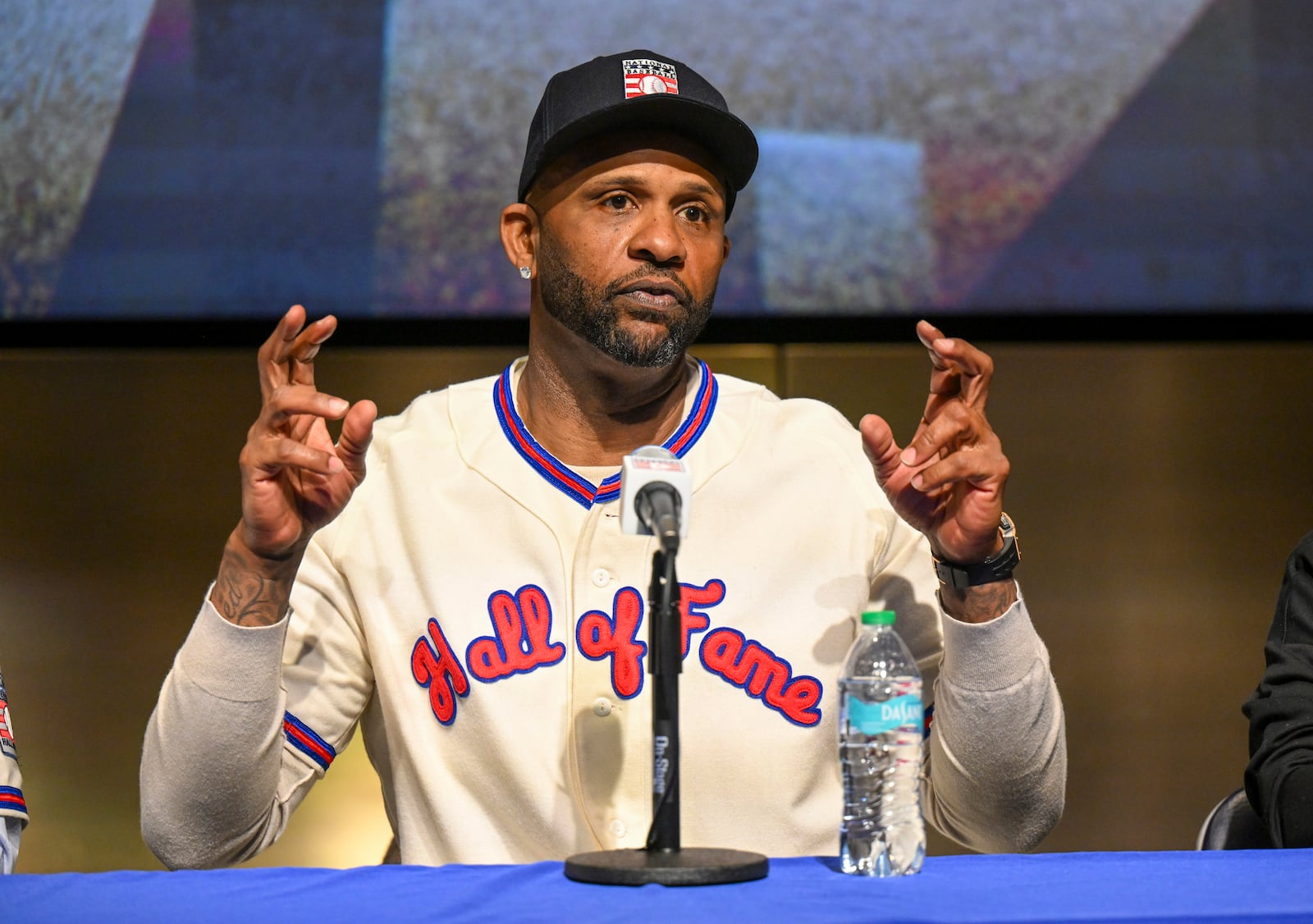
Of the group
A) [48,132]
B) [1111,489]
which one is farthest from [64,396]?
[1111,489]

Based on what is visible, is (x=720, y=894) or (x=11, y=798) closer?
(x=720, y=894)

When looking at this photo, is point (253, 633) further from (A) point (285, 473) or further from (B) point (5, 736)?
(B) point (5, 736)

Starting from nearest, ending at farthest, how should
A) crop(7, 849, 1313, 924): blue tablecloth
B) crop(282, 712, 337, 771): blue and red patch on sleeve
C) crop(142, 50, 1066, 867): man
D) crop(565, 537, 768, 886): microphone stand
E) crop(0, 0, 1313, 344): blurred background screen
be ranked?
crop(7, 849, 1313, 924): blue tablecloth, crop(565, 537, 768, 886): microphone stand, crop(142, 50, 1066, 867): man, crop(282, 712, 337, 771): blue and red patch on sleeve, crop(0, 0, 1313, 344): blurred background screen

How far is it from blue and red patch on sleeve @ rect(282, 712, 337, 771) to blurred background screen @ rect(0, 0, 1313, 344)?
1.22m

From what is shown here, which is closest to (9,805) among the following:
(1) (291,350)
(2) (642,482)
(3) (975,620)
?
(1) (291,350)

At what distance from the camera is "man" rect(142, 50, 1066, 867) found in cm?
143

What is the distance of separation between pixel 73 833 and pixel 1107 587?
2.20 m

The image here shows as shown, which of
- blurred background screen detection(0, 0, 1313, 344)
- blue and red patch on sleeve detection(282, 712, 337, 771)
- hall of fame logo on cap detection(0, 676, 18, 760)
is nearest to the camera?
hall of fame logo on cap detection(0, 676, 18, 760)

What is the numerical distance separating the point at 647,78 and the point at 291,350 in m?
0.63

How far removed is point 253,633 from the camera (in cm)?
143

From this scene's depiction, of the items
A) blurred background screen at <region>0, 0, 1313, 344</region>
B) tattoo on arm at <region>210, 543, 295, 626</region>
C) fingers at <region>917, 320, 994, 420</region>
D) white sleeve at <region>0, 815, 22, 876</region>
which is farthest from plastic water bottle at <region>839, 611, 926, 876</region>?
blurred background screen at <region>0, 0, 1313, 344</region>

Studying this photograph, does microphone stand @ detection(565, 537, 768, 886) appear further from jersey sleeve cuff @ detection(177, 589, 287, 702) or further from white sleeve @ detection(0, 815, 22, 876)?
white sleeve @ detection(0, 815, 22, 876)

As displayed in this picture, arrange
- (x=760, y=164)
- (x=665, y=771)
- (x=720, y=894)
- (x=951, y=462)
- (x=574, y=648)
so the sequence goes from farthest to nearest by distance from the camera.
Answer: (x=760, y=164)
(x=574, y=648)
(x=951, y=462)
(x=665, y=771)
(x=720, y=894)

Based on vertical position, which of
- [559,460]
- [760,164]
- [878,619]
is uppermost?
[760,164]
